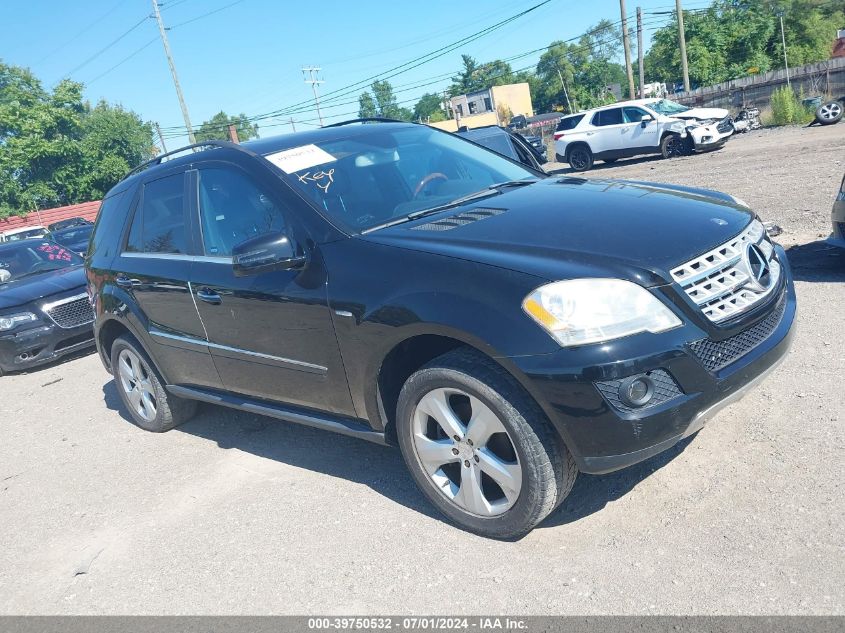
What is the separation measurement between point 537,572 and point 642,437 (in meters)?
0.72

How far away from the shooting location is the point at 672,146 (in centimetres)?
1925

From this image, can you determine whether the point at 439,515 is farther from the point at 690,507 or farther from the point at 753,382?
the point at 753,382

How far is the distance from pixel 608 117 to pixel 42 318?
16.8 metres

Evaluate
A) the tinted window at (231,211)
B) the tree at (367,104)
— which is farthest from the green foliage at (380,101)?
the tinted window at (231,211)

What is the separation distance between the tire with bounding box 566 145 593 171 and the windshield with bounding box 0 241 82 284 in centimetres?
1547

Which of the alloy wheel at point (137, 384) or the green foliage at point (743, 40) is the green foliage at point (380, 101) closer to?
the green foliage at point (743, 40)

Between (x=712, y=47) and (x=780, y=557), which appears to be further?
(x=712, y=47)

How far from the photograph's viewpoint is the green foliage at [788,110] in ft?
74.4

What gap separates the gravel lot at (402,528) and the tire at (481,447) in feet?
0.59

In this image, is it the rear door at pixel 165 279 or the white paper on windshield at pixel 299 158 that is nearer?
the white paper on windshield at pixel 299 158

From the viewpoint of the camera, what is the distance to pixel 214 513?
3850 millimetres

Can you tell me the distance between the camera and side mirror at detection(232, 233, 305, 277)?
3.31m

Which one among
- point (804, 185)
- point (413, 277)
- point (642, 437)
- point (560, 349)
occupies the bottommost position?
point (804, 185)

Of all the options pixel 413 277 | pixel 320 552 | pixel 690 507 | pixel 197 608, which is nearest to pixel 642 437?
pixel 690 507
